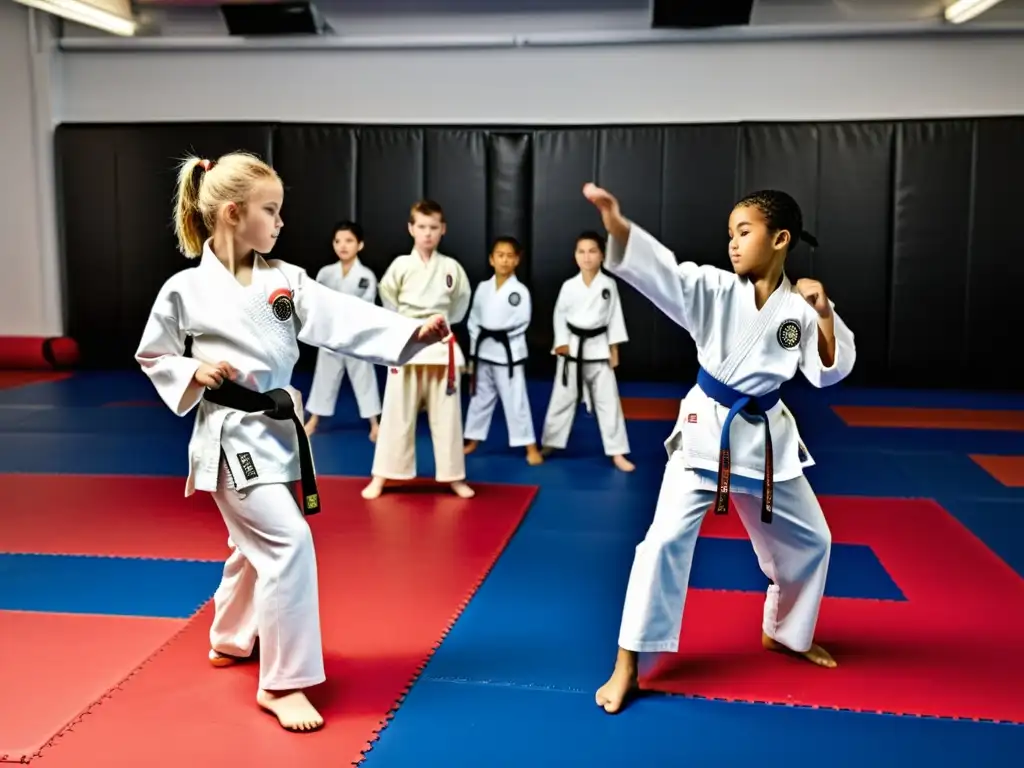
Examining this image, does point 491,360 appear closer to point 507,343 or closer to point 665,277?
point 507,343

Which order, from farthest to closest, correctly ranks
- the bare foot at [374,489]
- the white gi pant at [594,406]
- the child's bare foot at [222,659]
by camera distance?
the white gi pant at [594,406]
the bare foot at [374,489]
the child's bare foot at [222,659]

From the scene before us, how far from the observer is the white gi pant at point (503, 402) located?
5.68 metres

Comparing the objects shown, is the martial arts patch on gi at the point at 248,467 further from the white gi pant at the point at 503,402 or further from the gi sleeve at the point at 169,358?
the white gi pant at the point at 503,402

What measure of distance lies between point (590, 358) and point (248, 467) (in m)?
3.40

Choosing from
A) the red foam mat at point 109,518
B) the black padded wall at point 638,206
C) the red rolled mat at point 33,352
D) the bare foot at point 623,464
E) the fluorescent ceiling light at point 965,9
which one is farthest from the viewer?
the red rolled mat at point 33,352

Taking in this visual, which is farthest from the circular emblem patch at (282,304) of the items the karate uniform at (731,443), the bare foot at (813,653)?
the bare foot at (813,653)

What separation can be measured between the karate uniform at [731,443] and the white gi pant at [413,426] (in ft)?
7.30

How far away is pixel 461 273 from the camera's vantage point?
5.20 m

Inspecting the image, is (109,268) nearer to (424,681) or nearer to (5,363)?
(5,363)

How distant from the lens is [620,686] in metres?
2.59

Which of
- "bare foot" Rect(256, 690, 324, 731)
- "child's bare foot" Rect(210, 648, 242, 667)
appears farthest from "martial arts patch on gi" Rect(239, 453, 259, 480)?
"child's bare foot" Rect(210, 648, 242, 667)

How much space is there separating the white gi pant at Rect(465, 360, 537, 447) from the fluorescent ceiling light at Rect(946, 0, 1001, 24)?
4914 mm

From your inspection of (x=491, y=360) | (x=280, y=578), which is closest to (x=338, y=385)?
(x=491, y=360)

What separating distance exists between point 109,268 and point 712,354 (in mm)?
8221
